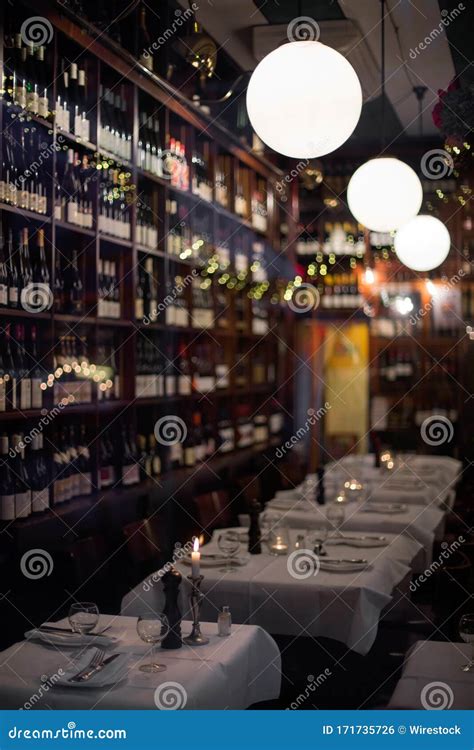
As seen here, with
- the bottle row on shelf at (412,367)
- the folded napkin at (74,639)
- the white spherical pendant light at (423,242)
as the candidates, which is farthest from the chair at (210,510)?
the bottle row on shelf at (412,367)

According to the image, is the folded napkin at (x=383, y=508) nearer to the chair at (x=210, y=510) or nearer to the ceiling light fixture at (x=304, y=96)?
the chair at (x=210, y=510)

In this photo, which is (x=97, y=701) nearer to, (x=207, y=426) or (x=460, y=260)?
(x=207, y=426)

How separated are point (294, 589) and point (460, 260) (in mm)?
6257

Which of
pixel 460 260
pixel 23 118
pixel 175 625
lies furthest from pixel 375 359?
pixel 175 625

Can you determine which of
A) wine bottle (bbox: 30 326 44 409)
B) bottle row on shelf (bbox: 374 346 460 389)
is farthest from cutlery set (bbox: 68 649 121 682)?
bottle row on shelf (bbox: 374 346 460 389)

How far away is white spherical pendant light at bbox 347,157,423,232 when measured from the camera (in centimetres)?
436

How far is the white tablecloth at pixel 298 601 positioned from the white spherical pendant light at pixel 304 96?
1533 mm

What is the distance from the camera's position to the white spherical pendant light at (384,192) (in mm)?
4355

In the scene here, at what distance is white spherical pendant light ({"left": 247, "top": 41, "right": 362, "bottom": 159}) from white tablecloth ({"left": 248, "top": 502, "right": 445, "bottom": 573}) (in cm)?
213

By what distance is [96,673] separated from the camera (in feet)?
7.57

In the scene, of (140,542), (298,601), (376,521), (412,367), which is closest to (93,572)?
(140,542)

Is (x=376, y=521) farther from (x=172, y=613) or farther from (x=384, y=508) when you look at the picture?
(x=172, y=613)

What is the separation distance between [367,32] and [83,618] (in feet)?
12.6

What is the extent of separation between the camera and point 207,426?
6477 mm
